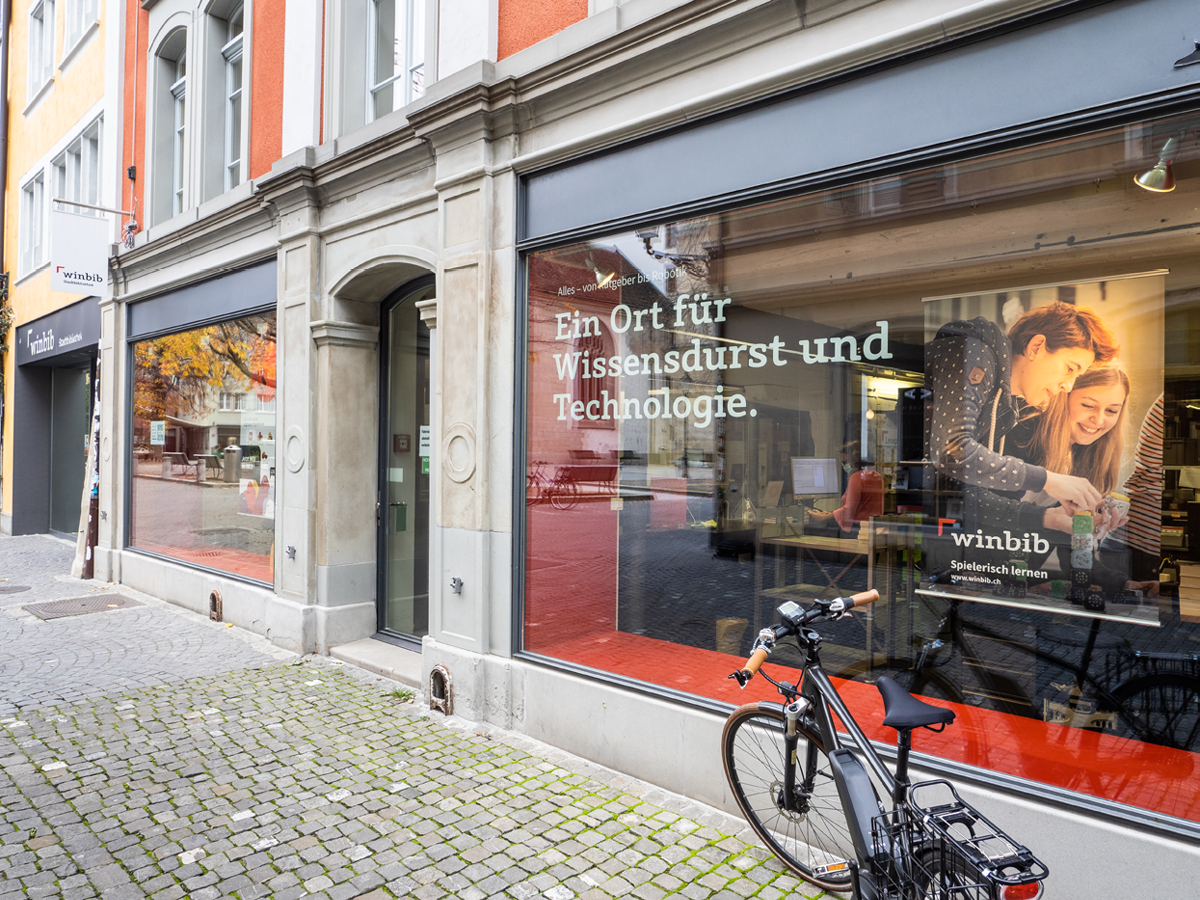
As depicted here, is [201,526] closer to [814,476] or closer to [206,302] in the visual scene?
[206,302]

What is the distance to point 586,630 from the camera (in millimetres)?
5324

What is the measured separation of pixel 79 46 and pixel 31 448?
7405 millimetres

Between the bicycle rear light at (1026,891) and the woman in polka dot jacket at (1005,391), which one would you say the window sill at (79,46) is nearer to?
the woman in polka dot jacket at (1005,391)

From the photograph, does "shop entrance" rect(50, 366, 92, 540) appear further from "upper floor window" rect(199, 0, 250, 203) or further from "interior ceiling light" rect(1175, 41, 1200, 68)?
"interior ceiling light" rect(1175, 41, 1200, 68)

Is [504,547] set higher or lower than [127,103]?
lower

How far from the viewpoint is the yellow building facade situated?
12.4 metres

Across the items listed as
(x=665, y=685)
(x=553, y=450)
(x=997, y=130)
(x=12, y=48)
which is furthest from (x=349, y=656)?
(x=12, y=48)

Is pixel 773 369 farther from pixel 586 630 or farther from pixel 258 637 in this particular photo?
pixel 258 637

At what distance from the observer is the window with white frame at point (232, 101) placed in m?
8.85

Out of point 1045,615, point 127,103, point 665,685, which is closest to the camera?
point 1045,615

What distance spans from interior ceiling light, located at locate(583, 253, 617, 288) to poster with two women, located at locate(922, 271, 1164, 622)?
7.21ft

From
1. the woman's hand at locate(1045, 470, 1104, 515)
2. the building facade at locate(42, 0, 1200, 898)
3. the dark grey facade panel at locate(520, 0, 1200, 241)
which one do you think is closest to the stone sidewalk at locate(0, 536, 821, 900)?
the building facade at locate(42, 0, 1200, 898)

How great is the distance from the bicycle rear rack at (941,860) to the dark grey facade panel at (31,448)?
17.1 metres

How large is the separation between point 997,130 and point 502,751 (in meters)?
4.18
